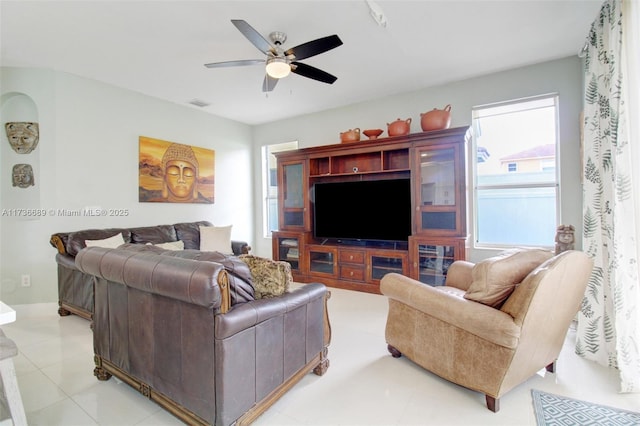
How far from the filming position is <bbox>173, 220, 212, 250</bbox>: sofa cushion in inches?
173

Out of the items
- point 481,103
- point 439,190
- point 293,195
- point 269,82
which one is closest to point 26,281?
point 293,195

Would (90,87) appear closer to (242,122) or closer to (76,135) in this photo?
(76,135)

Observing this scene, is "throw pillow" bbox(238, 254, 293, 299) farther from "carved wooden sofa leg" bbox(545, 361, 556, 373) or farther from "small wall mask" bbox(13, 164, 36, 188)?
"small wall mask" bbox(13, 164, 36, 188)

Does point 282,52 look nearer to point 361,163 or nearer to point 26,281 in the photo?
point 361,163

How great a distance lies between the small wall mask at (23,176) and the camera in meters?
3.42

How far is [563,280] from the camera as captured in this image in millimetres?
1724

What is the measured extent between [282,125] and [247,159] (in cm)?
99

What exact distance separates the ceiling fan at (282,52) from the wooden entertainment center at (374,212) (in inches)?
65.7

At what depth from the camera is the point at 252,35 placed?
220 cm

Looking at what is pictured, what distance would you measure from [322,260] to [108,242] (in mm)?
2793

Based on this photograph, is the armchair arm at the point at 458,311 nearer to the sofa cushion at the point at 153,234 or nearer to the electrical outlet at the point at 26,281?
the sofa cushion at the point at 153,234

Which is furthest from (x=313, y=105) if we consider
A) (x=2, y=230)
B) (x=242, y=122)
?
(x=2, y=230)

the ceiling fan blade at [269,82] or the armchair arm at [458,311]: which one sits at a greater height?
the ceiling fan blade at [269,82]

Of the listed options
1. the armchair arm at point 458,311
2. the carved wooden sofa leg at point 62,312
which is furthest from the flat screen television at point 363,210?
the carved wooden sofa leg at point 62,312
